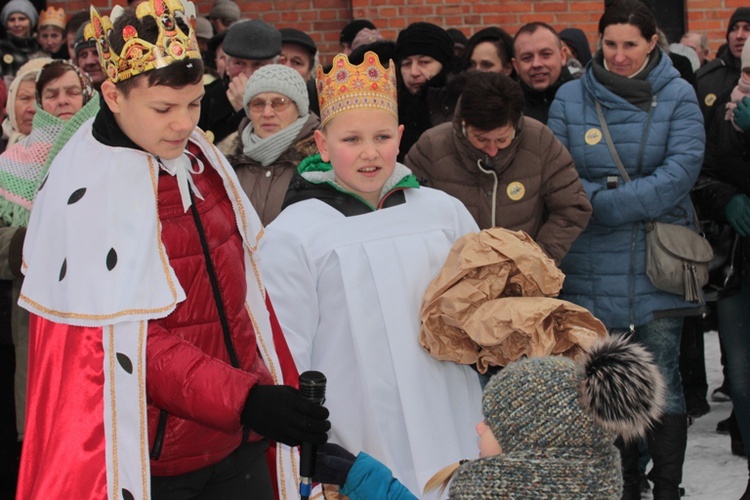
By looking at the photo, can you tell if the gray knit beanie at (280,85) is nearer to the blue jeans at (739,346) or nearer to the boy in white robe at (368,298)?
the boy in white robe at (368,298)

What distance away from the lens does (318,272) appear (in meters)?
3.81

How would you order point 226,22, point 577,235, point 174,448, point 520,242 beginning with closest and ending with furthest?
point 174,448
point 520,242
point 577,235
point 226,22

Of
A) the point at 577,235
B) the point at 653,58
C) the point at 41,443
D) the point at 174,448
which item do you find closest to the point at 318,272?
the point at 174,448

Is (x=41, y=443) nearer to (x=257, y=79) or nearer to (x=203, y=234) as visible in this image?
(x=203, y=234)

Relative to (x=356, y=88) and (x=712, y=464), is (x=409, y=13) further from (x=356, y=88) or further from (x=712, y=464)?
(x=356, y=88)

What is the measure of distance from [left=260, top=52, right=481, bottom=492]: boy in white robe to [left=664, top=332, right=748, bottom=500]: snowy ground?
2276mm

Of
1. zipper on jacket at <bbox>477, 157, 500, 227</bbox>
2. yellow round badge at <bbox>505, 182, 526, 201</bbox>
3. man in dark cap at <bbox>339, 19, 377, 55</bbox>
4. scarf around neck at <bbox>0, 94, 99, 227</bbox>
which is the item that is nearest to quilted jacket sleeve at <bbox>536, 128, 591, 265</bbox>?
yellow round badge at <bbox>505, 182, 526, 201</bbox>

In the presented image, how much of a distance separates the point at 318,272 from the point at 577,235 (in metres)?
2.02

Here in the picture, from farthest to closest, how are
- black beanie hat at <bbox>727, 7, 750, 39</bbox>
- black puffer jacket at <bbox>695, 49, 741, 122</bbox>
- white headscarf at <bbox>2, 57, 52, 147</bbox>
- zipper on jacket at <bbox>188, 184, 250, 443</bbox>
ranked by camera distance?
black beanie hat at <bbox>727, 7, 750, 39</bbox> < black puffer jacket at <bbox>695, 49, 741, 122</bbox> < white headscarf at <bbox>2, 57, 52, 147</bbox> < zipper on jacket at <bbox>188, 184, 250, 443</bbox>

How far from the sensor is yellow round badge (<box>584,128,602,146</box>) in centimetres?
569

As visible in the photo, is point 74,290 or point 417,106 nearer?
point 74,290

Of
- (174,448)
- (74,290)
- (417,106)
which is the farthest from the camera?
(417,106)

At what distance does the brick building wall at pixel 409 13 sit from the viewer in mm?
9680

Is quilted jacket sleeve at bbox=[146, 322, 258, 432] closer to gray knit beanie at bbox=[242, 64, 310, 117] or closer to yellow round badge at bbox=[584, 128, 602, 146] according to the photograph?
gray knit beanie at bbox=[242, 64, 310, 117]
